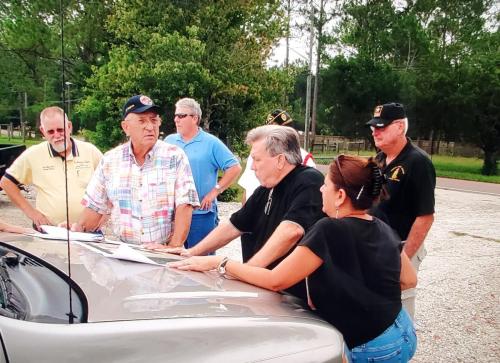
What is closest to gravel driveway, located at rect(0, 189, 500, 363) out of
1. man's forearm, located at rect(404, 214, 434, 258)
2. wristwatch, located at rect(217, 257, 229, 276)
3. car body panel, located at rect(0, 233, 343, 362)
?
man's forearm, located at rect(404, 214, 434, 258)

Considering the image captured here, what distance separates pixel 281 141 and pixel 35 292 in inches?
52.3

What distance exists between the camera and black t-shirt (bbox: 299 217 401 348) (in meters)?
1.92

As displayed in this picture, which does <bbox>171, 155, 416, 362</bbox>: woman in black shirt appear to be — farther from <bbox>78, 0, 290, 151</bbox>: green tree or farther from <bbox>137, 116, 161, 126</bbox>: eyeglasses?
<bbox>78, 0, 290, 151</bbox>: green tree

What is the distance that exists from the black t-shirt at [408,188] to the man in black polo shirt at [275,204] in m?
0.85

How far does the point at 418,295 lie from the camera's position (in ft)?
18.2

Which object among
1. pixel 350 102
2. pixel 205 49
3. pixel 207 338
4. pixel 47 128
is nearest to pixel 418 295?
pixel 47 128

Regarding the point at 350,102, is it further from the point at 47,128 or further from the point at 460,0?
the point at 47,128

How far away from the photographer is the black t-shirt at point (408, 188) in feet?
10.2

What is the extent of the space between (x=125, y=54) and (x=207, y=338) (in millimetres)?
14407

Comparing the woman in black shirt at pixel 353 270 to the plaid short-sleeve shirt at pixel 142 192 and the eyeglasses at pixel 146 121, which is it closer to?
the plaid short-sleeve shirt at pixel 142 192

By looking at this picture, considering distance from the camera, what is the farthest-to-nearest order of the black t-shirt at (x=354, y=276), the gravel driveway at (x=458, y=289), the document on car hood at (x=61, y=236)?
the gravel driveway at (x=458, y=289)
the document on car hood at (x=61, y=236)
the black t-shirt at (x=354, y=276)

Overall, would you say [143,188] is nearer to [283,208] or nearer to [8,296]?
[283,208]

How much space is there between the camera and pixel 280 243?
89.0 inches

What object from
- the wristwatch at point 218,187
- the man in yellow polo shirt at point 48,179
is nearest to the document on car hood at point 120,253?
the man in yellow polo shirt at point 48,179
